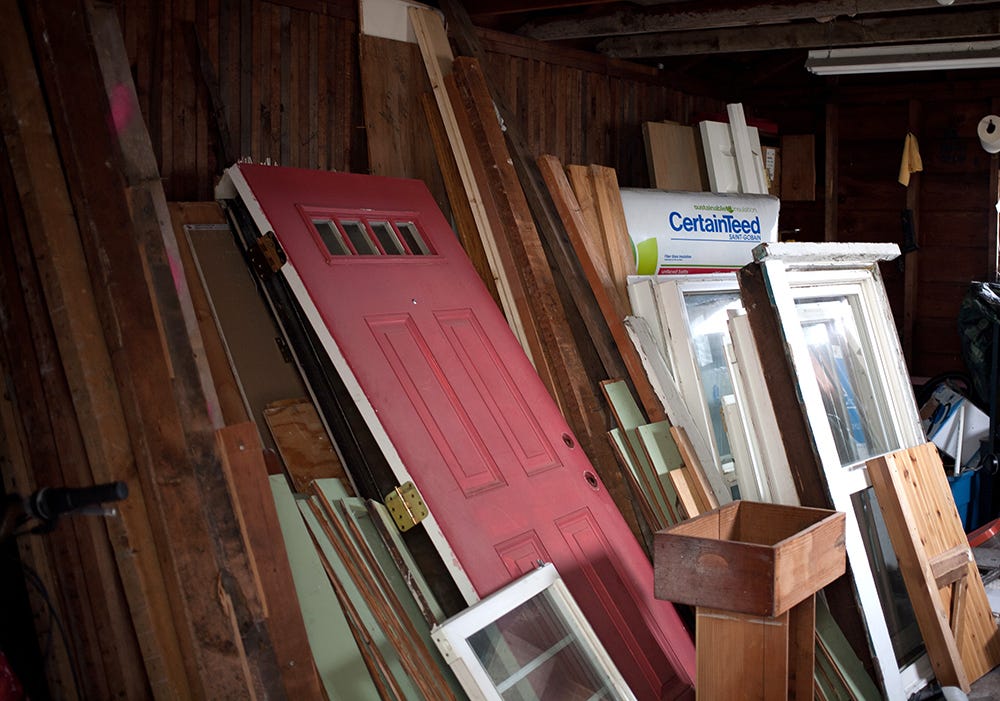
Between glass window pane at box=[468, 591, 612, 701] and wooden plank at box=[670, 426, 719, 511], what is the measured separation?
86 cm

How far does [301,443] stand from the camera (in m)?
2.92

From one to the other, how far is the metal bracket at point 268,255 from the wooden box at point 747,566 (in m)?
1.48

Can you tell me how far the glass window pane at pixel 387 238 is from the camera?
334cm

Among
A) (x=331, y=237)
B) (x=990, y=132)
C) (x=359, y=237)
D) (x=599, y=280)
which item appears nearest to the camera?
(x=331, y=237)

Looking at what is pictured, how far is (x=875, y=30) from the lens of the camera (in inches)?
189

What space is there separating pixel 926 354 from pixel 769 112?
2.14m

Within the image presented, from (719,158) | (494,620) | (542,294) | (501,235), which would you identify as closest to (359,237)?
(501,235)

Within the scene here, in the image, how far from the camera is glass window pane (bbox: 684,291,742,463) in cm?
372

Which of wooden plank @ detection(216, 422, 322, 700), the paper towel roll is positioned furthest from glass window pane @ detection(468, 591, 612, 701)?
the paper towel roll

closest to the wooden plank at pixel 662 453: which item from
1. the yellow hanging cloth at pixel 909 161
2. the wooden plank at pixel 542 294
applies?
the wooden plank at pixel 542 294

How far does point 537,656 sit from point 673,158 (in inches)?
144

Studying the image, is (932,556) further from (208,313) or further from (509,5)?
(509,5)

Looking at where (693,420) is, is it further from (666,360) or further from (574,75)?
(574,75)

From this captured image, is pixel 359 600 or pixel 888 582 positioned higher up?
pixel 359 600
